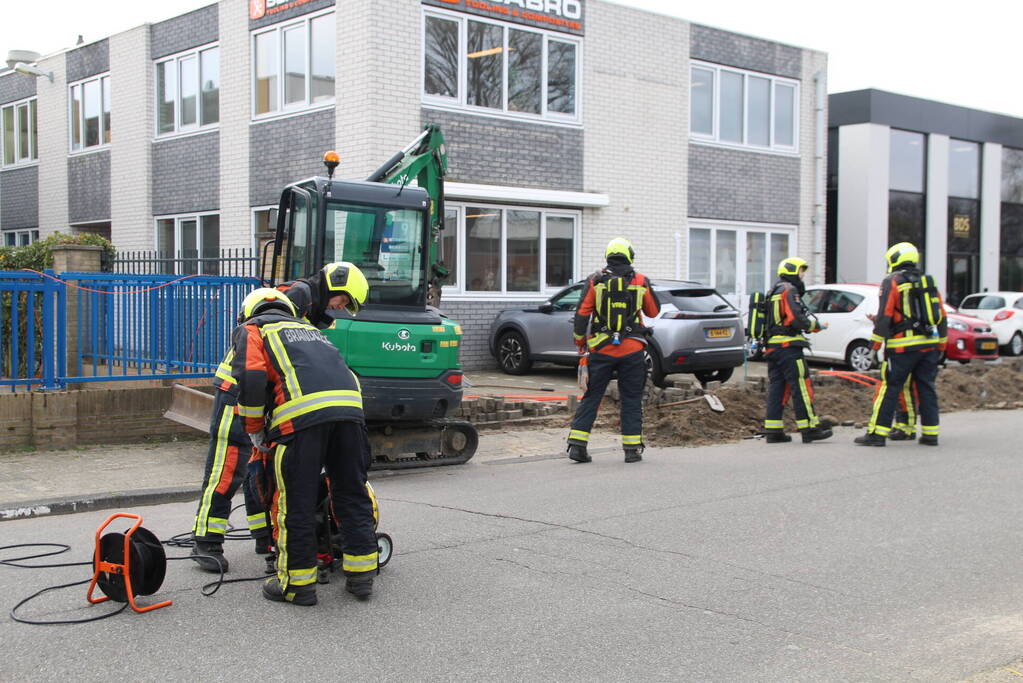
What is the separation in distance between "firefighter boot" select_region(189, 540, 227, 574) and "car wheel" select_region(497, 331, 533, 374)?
10.8 meters

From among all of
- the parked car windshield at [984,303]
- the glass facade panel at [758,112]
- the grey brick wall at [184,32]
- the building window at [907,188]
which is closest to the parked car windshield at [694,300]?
the glass facade panel at [758,112]

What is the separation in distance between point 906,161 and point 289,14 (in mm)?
17082

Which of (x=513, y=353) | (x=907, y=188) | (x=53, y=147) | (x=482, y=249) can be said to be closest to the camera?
(x=513, y=353)

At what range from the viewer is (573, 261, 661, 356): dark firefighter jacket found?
9734mm

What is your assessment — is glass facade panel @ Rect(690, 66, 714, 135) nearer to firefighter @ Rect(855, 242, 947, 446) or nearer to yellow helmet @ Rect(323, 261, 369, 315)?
firefighter @ Rect(855, 242, 947, 446)

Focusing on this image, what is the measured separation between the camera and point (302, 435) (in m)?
5.17

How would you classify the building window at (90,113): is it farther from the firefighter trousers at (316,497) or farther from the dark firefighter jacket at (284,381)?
the firefighter trousers at (316,497)

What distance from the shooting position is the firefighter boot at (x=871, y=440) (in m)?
10.7

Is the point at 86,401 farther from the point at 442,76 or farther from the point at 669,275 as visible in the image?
the point at 669,275

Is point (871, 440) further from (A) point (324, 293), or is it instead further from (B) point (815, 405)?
(A) point (324, 293)

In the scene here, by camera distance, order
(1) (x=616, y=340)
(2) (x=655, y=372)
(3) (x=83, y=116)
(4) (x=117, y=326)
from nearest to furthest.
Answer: (1) (x=616, y=340) → (4) (x=117, y=326) → (2) (x=655, y=372) → (3) (x=83, y=116)

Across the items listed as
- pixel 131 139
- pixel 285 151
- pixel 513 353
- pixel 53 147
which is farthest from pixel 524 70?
pixel 53 147

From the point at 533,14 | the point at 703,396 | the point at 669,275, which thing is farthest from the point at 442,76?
the point at 703,396

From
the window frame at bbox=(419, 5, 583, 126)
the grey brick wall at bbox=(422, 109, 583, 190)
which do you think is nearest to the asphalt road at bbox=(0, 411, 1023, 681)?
the grey brick wall at bbox=(422, 109, 583, 190)
